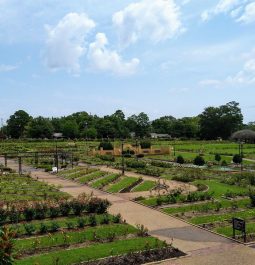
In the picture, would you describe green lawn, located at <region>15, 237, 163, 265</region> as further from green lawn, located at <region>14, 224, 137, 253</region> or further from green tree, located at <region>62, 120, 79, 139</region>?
green tree, located at <region>62, 120, 79, 139</region>

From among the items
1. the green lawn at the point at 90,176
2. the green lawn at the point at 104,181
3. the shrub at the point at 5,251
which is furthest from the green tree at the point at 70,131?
the shrub at the point at 5,251

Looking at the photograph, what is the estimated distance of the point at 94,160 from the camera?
53562 mm

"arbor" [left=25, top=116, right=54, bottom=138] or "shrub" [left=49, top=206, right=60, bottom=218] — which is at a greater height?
"arbor" [left=25, top=116, right=54, bottom=138]

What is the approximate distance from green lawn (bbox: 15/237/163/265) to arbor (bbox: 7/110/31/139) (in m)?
110

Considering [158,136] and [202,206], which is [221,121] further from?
[202,206]

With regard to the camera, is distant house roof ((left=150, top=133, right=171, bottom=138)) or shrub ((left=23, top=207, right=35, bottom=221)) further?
distant house roof ((left=150, top=133, right=171, bottom=138))

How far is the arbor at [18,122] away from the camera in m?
123

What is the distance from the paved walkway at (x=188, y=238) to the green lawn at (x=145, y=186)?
4.82 m

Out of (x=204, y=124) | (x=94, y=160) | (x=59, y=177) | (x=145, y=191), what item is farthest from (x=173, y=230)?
(x=204, y=124)

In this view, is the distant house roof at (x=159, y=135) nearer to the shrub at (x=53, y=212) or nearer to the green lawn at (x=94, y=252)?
the shrub at (x=53, y=212)

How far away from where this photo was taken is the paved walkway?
15.1 metres

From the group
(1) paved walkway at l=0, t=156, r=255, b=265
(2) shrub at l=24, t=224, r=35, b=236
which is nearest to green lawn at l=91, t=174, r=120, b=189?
(1) paved walkway at l=0, t=156, r=255, b=265

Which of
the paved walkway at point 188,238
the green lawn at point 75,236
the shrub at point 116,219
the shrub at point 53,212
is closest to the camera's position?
the paved walkway at point 188,238

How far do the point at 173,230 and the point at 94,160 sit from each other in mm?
35082
